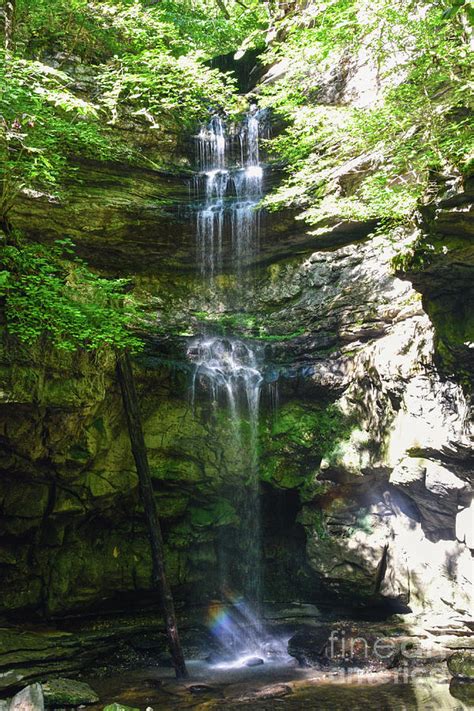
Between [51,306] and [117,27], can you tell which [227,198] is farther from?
[51,306]

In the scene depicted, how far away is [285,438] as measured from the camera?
12.3 m

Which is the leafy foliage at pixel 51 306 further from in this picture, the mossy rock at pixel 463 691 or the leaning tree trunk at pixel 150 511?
the mossy rock at pixel 463 691

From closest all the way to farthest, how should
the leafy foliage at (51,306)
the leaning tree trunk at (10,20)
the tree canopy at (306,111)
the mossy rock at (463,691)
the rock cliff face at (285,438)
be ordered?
the mossy rock at (463,691) → the tree canopy at (306,111) → the leafy foliage at (51,306) → the leaning tree trunk at (10,20) → the rock cliff face at (285,438)

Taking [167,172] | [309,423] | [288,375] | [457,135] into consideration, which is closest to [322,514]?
[309,423]

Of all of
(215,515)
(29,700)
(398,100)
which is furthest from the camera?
(215,515)

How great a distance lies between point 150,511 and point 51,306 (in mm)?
3942

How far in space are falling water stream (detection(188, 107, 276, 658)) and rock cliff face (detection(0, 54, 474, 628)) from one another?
297 millimetres

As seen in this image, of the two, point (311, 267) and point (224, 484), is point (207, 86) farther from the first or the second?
point (224, 484)

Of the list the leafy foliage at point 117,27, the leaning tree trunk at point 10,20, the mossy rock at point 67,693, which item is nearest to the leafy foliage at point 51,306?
the leaning tree trunk at point 10,20

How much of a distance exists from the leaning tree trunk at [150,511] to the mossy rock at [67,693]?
1458mm

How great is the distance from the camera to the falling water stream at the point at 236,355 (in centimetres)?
1173

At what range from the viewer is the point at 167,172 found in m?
15.0

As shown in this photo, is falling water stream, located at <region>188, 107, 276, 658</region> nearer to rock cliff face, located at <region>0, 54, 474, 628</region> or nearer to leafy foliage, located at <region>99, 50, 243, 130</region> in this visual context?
rock cliff face, located at <region>0, 54, 474, 628</region>

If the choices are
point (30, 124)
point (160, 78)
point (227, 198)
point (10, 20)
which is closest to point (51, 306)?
point (30, 124)
